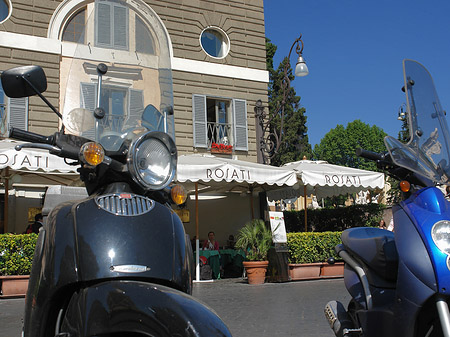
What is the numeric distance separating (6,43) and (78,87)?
11.4 metres

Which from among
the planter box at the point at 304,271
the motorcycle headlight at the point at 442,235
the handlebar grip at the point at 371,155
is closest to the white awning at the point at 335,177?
the planter box at the point at 304,271

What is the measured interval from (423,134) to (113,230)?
2339 millimetres

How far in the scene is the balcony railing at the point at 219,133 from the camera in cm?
1600

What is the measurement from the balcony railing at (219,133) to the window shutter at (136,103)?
42.2 feet

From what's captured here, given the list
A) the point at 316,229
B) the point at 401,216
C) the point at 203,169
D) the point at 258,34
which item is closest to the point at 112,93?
the point at 401,216

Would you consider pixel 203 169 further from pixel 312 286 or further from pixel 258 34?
pixel 258 34

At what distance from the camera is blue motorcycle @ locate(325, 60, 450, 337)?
2852 millimetres

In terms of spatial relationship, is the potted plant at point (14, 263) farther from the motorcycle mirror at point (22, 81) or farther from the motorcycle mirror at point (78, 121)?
the motorcycle mirror at point (22, 81)

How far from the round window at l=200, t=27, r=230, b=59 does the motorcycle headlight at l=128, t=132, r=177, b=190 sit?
555 inches

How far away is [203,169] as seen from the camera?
1028 cm

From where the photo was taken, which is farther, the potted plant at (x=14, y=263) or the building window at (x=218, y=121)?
the building window at (x=218, y=121)

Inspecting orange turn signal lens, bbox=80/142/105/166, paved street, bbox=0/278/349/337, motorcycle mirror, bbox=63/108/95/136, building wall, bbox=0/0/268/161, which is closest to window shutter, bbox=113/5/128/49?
motorcycle mirror, bbox=63/108/95/136

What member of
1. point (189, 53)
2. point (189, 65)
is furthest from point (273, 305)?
point (189, 53)

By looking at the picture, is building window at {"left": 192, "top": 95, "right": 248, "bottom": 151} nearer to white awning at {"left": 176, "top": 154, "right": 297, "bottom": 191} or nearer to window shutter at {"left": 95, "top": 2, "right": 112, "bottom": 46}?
white awning at {"left": 176, "top": 154, "right": 297, "bottom": 191}
